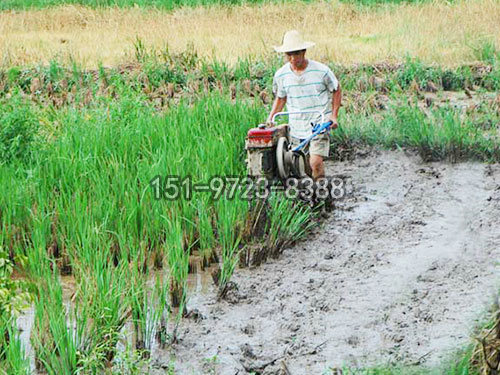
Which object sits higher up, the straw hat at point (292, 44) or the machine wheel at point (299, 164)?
the straw hat at point (292, 44)

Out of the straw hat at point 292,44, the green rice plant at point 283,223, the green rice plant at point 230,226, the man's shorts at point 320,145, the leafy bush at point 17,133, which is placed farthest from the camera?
the leafy bush at point 17,133

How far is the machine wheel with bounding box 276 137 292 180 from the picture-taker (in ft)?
18.4

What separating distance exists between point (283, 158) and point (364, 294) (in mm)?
1370

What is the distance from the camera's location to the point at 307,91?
6.02 meters

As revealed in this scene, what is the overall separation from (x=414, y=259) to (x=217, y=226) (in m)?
1.26

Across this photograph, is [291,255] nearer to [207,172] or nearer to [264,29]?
[207,172]

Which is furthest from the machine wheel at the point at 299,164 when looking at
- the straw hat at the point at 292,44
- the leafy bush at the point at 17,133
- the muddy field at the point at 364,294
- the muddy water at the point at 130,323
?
the leafy bush at the point at 17,133

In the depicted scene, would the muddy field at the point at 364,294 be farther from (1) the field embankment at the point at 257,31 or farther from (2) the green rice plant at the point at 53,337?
(1) the field embankment at the point at 257,31

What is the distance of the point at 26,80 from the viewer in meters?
10.7

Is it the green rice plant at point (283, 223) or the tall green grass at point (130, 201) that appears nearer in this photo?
the tall green grass at point (130, 201)

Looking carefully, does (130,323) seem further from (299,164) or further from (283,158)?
(299,164)

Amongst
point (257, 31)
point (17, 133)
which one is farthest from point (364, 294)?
point (257, 31)

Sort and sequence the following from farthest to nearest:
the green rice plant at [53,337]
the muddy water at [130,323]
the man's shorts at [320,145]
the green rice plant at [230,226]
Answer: the man's shorts at [320,145] → the green rice plant at [230,226] → the muddy water at [130,323] → the green rice plant at [53,337]

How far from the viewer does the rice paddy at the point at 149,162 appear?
13.0 feet
